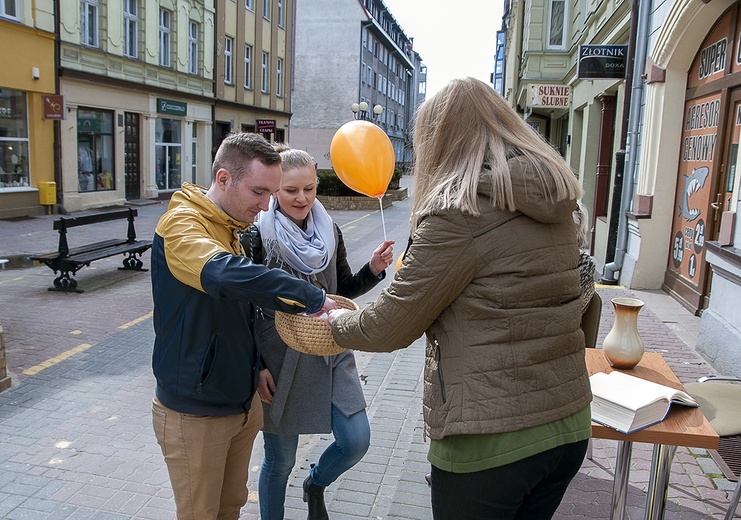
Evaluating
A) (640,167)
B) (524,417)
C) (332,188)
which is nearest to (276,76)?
(332,188)

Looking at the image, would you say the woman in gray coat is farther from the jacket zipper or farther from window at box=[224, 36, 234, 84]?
window at box=[224, 36, 234, 84]

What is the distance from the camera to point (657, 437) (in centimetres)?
231

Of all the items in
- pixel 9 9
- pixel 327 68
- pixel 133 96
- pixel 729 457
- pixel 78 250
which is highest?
pixel 327 68

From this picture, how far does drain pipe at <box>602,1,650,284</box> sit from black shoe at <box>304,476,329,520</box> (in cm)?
800

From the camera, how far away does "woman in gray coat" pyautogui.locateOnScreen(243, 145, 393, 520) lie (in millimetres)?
2752

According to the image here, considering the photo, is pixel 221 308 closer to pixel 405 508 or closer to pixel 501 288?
pixel 501 288

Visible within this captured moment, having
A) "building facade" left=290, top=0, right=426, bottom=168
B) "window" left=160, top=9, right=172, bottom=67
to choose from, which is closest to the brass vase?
"window" left=160, top=9, right=172, bottom=67

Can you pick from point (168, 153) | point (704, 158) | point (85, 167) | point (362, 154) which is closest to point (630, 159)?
point (704, 158)

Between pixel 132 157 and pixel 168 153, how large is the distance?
2.37 m

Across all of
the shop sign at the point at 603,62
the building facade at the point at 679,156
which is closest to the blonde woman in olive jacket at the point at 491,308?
the building facade at the point at 679,156

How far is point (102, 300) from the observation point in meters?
8.54

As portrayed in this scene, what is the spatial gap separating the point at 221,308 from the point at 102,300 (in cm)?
701

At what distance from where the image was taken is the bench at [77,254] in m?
8.92

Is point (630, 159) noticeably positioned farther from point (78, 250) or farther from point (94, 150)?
point (94, 150)
